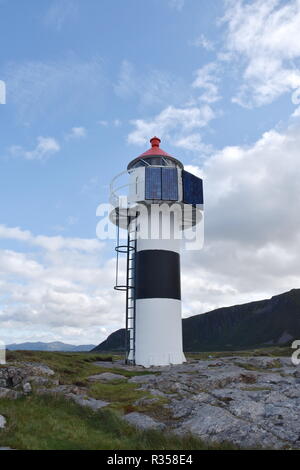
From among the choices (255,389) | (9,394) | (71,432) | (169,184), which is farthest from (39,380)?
(169,184)

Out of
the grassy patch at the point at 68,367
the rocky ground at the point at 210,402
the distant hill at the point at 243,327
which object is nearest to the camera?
the rocky ground at the point at 210,402

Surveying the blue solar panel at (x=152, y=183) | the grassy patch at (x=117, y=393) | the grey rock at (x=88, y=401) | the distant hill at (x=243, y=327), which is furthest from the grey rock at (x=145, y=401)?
the distant hill at (x=243, y=327)

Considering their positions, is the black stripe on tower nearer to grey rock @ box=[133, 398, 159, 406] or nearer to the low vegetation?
the low vegetation

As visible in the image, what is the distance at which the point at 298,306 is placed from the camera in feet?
435

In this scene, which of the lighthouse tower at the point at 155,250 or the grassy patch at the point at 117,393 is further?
the lighthouse tower at the point at 155,250

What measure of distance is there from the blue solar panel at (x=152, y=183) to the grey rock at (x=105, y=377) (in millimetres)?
14845

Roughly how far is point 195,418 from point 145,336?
19.5 meters

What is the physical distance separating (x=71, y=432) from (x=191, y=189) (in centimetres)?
2675

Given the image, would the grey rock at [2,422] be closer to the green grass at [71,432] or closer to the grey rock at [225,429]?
the green grass at [71,432]

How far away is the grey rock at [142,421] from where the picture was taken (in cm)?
1352

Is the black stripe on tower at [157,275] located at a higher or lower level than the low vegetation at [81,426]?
higher

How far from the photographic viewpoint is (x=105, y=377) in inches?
1013
